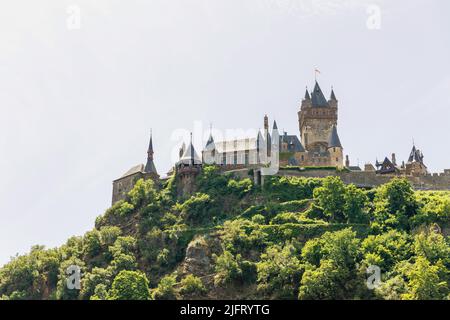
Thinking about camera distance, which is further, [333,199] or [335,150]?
[335,150]

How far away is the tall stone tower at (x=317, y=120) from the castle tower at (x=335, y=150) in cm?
278

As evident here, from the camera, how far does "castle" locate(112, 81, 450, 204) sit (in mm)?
107562

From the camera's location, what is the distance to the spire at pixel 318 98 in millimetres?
126131

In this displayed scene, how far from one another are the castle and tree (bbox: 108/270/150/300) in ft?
79.2

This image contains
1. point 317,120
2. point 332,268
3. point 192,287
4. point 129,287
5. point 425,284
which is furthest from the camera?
point 317,120

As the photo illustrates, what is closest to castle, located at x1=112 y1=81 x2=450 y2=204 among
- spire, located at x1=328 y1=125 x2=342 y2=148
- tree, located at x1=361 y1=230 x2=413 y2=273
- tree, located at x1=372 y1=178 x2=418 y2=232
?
spire, located at x1=328 y1=125 x2=342 y2=148

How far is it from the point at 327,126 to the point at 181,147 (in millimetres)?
22247

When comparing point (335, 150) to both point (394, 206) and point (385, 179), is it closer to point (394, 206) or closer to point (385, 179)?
point (385, 179)

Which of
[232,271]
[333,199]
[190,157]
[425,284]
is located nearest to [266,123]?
[190,157]

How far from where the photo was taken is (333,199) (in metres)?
97.4

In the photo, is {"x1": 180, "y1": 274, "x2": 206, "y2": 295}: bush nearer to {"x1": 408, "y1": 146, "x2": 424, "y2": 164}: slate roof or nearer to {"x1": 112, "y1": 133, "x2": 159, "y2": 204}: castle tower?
{"x1": 112, "y1": 133, "x2": 159, "y2": 204}: castle tower

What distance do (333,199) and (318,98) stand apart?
3298 centimetres

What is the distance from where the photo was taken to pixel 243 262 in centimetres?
9019
